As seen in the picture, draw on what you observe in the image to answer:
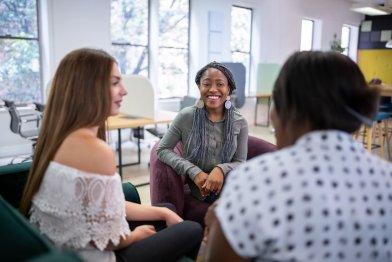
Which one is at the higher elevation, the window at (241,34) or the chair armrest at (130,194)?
the window at (241,34)

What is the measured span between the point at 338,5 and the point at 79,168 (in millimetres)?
9740

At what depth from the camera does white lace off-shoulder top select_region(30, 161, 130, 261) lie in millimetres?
1122

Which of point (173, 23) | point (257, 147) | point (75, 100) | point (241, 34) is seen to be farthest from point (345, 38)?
point (75, 100)

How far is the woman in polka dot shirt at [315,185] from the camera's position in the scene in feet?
2.42

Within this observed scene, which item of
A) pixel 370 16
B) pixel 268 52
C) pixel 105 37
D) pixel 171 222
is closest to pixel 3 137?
pixel 105 37

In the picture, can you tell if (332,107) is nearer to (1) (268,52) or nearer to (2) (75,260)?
(2) (75,260)

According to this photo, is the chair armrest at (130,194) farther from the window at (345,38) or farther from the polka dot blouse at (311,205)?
the window at (345,38)

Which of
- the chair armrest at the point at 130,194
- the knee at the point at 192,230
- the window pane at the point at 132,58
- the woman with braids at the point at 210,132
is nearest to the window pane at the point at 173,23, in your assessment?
the window pane at the point at 132,58

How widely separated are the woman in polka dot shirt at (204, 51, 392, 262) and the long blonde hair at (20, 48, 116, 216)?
0.57 m

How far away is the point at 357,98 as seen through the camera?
2.70ft

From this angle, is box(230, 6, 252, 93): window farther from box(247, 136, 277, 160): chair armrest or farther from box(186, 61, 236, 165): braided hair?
box(186, 61, 236, 165): braided hair

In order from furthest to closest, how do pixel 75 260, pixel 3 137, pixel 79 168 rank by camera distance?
pixel 3 137 < pixel 79 168 < pixel 75 260

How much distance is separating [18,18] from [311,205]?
4.94 metres

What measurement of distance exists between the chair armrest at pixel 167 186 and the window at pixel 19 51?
11.4ft
